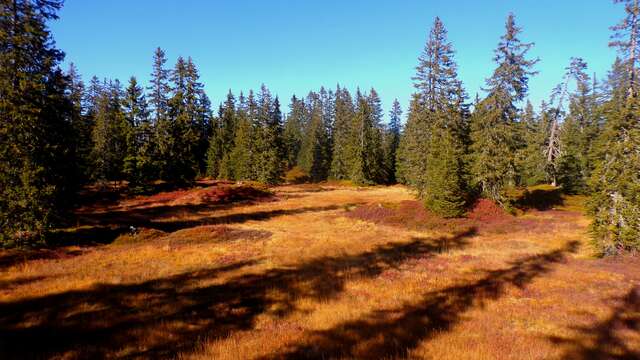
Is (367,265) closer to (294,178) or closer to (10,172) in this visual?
(10,172)

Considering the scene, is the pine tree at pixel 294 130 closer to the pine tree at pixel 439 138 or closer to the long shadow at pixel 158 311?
the pine tree at pixel 439 138

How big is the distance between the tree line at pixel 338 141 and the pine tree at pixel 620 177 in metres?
0.05

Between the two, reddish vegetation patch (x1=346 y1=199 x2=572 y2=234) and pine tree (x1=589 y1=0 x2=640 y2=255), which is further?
reddish vegetation patch (x1=346 y1=199 x2=572 y2=234)

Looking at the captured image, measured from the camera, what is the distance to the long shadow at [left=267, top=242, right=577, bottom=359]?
→ 7.98m

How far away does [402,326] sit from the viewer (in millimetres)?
9594

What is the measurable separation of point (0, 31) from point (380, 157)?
6041cm

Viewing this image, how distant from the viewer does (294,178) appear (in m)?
85.2

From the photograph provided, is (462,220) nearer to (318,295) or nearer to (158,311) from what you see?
(318,295)

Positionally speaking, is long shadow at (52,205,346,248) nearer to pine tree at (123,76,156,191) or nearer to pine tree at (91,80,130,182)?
pine tree at (123,76,156,191)

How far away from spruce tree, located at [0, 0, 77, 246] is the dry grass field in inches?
79.8

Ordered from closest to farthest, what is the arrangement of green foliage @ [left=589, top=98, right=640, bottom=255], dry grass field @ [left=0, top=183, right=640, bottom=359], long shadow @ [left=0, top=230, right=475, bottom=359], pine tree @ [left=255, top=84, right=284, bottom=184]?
1. long shadow @ [left=0, top=230, right=475, bottom=359]
2. dry grass field @ [left=0, top=183, right=640, bottom=359]
3. green foliage @ [left=589, top=98, right=640, bottom=255]
4. pine tree @ [left=255, top=84, right=284, bottom=184]

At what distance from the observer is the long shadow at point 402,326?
7977 millimetres

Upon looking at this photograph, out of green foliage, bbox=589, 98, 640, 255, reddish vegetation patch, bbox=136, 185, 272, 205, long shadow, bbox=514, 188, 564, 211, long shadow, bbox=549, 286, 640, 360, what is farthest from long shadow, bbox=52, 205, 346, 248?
green foliage, bbox=589, 98, 640, 255

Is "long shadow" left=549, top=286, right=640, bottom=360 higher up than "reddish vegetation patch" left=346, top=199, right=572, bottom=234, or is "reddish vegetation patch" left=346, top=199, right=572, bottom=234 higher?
"reddish vegetation patch" left=346, top=199, right=572, bottom=234
